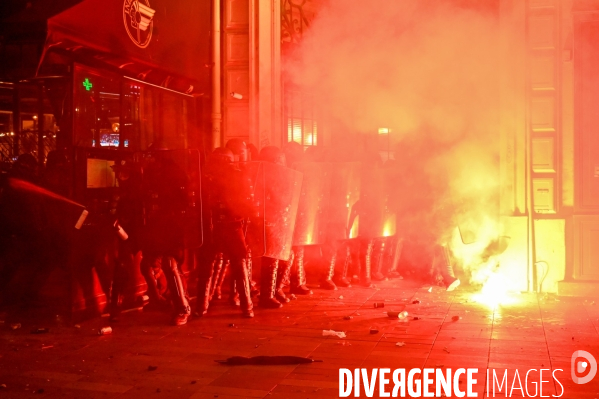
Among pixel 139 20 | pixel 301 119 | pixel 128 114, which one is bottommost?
pixel 128 114

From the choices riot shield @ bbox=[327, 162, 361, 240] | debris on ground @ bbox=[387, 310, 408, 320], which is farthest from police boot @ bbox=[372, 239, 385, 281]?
debris on ground @ bbox=[387, 310, 408, 320]

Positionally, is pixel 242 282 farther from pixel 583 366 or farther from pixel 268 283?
pixel 583 366

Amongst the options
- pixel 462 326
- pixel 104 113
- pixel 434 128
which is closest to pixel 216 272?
pixel 104 113

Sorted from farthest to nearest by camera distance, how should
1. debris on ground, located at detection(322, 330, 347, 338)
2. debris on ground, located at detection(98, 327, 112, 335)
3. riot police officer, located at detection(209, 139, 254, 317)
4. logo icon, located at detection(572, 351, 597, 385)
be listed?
1. riot police officer, located at detection(209, 139, 254, 317)
2. debris on ground, located at detection(98, 327, 112, 335)
3. debris on ground, located at detection(322, 330, 347, 338)
4. logo icon, located at detection(572, 351, 597, 385)

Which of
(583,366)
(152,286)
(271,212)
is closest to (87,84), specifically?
(152,286)

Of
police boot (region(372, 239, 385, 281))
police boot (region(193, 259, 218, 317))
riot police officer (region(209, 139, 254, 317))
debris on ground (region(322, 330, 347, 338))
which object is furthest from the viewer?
police boot (region(372, 239, 385, 281))

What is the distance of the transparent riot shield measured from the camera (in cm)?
890

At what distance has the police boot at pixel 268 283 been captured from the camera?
7238 millimetres

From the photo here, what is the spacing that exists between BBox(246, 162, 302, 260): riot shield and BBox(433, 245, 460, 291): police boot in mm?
2619

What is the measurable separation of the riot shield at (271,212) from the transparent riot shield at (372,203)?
6.22 feet

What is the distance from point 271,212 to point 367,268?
247cm

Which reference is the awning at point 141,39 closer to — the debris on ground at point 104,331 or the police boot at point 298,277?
the debris on ground at point 104,331

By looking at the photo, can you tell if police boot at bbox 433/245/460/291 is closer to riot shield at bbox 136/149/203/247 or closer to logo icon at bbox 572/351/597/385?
logo icon at bbox 572/351/597/385

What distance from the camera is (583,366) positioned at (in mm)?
4785
